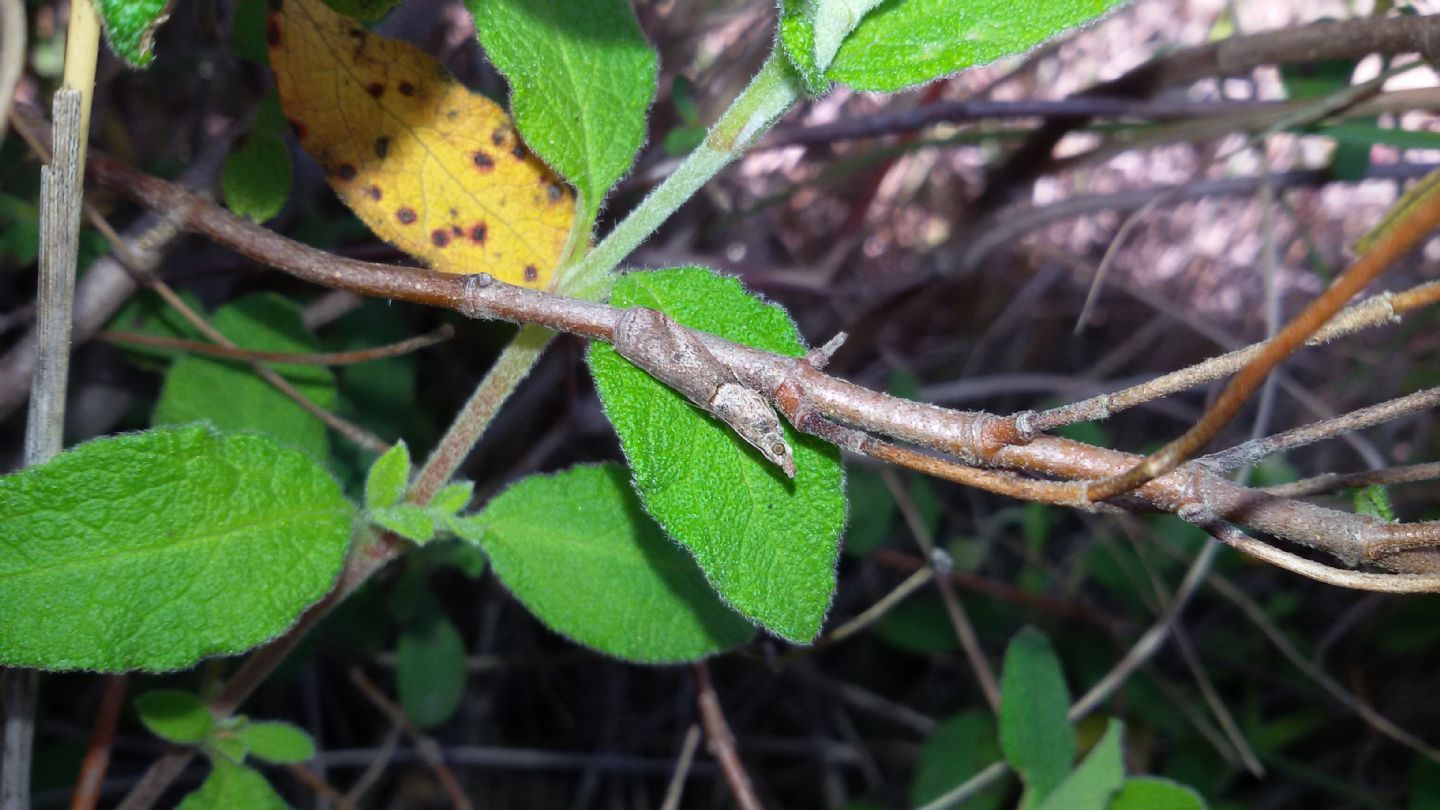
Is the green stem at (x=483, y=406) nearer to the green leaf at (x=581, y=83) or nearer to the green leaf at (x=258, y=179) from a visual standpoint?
the green leaf at (x=581, y=83)

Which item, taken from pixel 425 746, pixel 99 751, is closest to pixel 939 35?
pixel 99 751

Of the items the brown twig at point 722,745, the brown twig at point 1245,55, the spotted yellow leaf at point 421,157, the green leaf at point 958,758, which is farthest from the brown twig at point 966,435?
the green leaf at point 958,758

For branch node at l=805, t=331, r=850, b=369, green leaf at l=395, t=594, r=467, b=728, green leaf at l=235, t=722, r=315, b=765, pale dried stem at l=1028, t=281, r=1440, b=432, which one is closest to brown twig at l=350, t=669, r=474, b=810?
green leaf at l=395, t=594, r=467, b=728

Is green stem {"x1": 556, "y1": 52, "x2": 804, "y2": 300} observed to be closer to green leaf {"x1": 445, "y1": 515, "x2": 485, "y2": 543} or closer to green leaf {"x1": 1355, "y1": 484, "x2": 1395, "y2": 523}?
green leaf {"x1": 445, "y1": 515, "x2": 485, "y2": 543}

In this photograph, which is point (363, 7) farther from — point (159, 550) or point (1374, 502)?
point (1374, 502)

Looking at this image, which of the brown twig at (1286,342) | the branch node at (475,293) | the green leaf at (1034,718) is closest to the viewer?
the brown twig at (1286,342)
